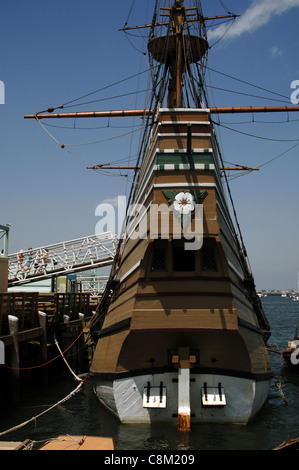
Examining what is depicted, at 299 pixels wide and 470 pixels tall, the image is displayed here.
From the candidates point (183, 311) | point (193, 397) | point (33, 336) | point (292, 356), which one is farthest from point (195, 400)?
point (292, 356)

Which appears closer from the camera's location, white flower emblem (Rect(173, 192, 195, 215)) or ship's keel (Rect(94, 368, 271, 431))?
white flower emblem (Rect(173, 192, 195, 215))

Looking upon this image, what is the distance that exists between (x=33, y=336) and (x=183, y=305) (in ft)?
25.2

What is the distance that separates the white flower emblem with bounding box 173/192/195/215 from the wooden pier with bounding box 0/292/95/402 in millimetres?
6451

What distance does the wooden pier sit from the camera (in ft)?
46.6

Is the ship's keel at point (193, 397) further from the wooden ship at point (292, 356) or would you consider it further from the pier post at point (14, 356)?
the wooden ship at point (292, 356)

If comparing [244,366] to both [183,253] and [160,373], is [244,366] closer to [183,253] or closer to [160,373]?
[160,373]

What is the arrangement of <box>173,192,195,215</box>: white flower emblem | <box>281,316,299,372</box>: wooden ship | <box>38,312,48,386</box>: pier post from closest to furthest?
<box>173,192,195,215</box>: white flower emblem, <box>38,312,48,386</box>: pier post, <box>281,316,299,372</box>: wooden ship

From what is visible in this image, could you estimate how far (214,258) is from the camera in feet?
37.0

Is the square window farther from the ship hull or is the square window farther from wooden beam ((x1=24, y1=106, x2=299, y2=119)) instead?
wooden beam ((x1=24, y1=106, x2=299, y2=119))

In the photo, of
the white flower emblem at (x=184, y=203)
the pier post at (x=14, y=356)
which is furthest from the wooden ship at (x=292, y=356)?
the white flower emblem at (x=184, y=203)

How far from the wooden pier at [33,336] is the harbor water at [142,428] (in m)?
1.15

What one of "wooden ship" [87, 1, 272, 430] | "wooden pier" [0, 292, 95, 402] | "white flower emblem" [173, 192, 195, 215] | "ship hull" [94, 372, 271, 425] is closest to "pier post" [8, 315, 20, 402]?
"wooden pier" [0, 292, 95, 402]
